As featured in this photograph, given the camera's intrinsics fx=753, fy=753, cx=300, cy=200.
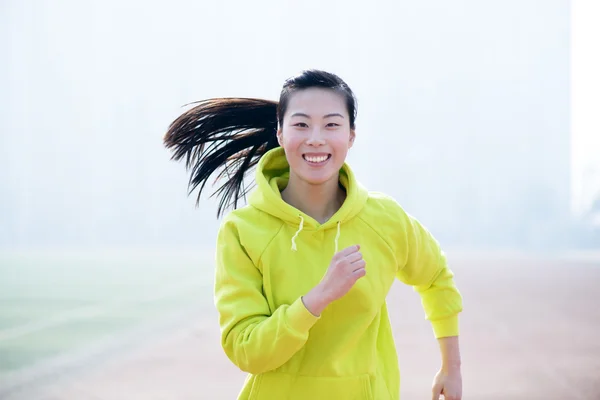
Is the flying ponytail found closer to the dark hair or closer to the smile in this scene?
the dark hair

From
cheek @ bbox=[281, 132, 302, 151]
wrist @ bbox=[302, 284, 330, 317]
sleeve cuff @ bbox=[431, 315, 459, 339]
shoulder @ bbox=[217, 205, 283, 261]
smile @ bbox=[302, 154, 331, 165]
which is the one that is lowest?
sleeve cuff @ bbox=[431, 315, 459, 339]

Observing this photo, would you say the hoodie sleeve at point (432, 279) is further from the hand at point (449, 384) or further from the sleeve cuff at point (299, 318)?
the sleeve cuff at point (299, 318)

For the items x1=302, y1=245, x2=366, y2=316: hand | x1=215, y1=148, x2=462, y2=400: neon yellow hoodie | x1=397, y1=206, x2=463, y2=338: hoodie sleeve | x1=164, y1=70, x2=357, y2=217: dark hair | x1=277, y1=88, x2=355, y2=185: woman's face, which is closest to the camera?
x1=302, y1=245, x2=366, y2=316: hand

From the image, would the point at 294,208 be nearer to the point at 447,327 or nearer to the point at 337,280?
the point at 337,280

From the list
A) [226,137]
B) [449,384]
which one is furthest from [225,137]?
[449,384]

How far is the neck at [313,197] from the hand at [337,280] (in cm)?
34

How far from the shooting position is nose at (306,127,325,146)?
5.86 feet

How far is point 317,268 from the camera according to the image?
69.7 inches

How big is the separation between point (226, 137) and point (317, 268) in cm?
61

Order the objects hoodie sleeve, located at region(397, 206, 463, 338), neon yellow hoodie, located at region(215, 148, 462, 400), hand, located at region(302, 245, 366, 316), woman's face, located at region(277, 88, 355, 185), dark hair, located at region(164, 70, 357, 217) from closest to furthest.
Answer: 1. hand, located at region(302, 245, 366, 316)
2. neon yellow hoodie, located at region(215, 148, 462, 400)
3. woman's face, located at region(277, 88, 355, 185)
4. hoodie sleeve, located at region(397, 206, 463, 338)
5. dark hair, located at region(164, 70, 357, 217)

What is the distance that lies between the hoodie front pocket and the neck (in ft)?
1.29

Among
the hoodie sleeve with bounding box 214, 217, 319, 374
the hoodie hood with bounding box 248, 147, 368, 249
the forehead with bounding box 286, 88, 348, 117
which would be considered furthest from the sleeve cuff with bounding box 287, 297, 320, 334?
the forehead with bounding box 286, 88, 348, 117

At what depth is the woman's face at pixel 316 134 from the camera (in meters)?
1.81

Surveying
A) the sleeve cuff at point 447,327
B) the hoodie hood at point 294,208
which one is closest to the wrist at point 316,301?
the hoodie hood at point 294,208
